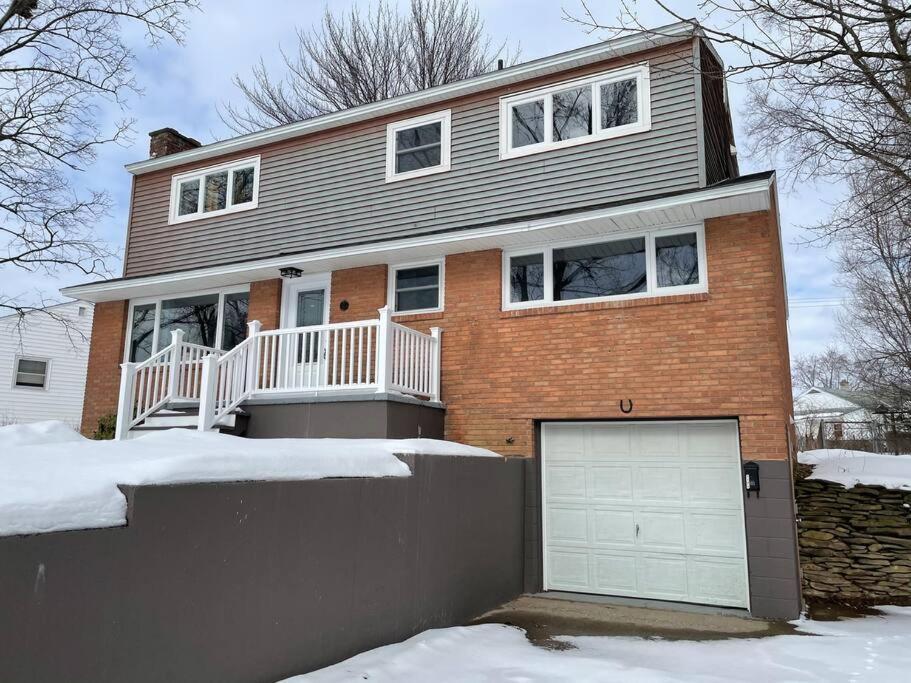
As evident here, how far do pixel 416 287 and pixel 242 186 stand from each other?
178 inches

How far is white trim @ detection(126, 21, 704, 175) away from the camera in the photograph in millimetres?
9312

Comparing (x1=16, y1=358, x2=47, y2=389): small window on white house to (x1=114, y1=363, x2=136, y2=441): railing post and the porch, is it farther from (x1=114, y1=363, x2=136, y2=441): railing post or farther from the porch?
(x1=114, y1=363, x2=136, y2=441): railing post

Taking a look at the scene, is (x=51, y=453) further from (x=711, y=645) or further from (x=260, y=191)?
(x=260, y=191)

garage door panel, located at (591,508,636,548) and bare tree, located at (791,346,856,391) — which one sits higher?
bare tree, located at (791,346,856,391)

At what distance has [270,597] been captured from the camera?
166 inches

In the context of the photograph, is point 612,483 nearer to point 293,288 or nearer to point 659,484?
point 659,484

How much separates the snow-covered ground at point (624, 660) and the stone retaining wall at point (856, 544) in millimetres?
2194

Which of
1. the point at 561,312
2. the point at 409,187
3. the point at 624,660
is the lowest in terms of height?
the point at 624,660

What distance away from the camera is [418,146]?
10.9 meters

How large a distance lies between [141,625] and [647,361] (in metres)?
6.43

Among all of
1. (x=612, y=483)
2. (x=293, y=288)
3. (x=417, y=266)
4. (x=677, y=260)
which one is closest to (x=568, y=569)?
(x=612, y=483)

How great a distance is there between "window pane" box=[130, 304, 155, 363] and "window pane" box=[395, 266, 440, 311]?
5.00 meters

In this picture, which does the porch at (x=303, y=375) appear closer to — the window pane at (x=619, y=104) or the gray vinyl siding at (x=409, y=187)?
the gray vinyl siding at (x=409, y=187)

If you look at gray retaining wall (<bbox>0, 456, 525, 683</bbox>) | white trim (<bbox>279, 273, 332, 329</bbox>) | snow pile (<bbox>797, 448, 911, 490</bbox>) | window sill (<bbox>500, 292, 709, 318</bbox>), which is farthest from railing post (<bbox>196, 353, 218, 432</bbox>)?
snow pile (<bbox>797, 448, 911, 490</bbox>)
